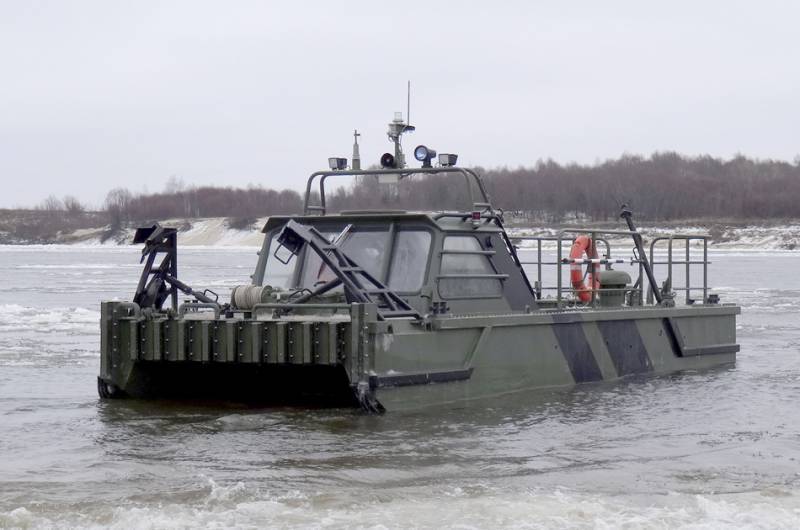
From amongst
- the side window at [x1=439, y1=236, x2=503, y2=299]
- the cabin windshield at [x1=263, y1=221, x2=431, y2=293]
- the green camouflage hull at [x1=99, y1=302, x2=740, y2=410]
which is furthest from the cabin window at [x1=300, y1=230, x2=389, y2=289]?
the green camouflage hull at [x1=99, y1=302, x2=740, y2=410]

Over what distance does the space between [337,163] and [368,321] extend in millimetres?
3322

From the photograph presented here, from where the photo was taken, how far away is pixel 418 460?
960 cm

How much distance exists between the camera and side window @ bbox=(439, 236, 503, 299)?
1205 cm

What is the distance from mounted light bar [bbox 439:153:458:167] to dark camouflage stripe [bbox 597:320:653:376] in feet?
7.74

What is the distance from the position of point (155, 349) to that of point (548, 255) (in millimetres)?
48399

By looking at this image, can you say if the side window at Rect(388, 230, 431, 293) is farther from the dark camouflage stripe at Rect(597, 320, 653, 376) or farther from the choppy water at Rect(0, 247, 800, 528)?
the dark camouflage stripe at Rect(597, 320, 653, 376)

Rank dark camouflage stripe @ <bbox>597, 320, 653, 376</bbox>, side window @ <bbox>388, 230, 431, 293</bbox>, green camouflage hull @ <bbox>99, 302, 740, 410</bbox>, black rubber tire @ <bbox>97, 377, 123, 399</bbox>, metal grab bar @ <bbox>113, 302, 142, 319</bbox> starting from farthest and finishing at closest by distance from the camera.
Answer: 1. dark camouflage stripe @ <bbox>597, 320, 653, 376</bbox>
2. side window @ <bbox>388, 230, 431, 293</bbox>
3. black rubber tire @ <bbox>97, 377, 123, 399</bbox>
4. metal grab bar @ <bbox>113, 302, 142, 319</bbox>
5. green camouflage hull @ <bbox>99, 302, 740, 410</bbox>

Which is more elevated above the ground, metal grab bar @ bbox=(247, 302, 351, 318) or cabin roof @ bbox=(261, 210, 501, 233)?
cabin roof @ bbox=(261, 210, 501, 233)

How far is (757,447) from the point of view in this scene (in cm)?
1053

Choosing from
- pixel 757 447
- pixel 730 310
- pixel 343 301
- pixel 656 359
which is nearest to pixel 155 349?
pixel 343 301

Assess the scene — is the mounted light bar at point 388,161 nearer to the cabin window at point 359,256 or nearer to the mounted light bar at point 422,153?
the mounted light bar at point 422,153

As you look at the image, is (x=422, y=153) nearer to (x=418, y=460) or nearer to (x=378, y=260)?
(x=378, y=260)

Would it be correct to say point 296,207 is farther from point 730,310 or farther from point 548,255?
point 548,255

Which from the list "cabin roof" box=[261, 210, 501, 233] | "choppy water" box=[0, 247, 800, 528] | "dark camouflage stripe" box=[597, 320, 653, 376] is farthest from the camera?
"dark camouflage stripe" box=[597, 320, 653, 376]
